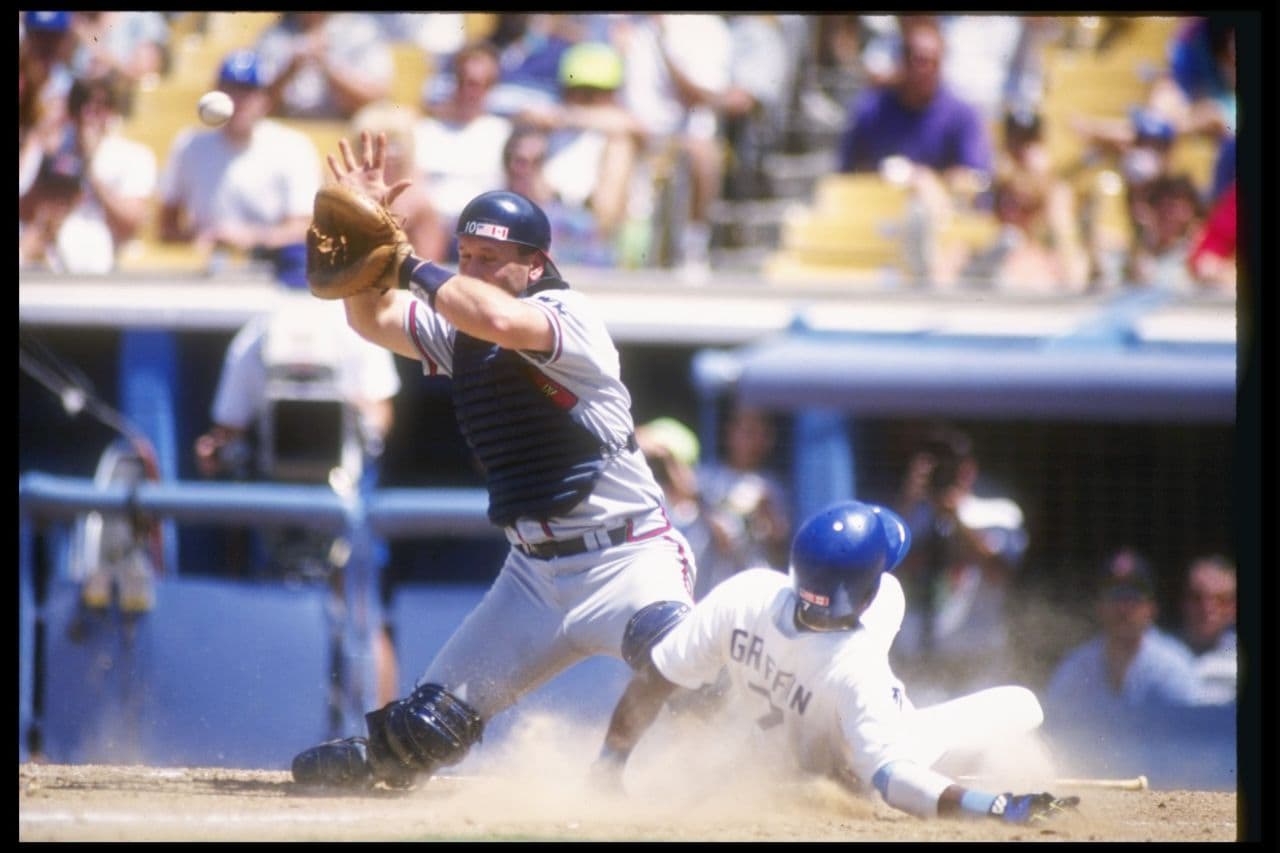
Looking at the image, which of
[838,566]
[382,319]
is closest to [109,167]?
[382,319]

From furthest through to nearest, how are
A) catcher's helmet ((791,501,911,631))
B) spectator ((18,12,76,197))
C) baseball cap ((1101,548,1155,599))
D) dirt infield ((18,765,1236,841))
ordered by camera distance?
spectator ((18,12,76,197)) < baseball cap ((1101,548,1155,599)) < catcher's helmet ((791,501,911,631)) < dirt infield ((18,765,1236,841))

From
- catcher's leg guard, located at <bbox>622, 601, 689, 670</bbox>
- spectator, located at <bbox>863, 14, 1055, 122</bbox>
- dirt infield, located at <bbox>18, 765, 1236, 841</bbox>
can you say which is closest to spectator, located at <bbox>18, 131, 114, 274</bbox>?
dirt infield, located at <bbox>18, 765, 1236, 841</bbox>

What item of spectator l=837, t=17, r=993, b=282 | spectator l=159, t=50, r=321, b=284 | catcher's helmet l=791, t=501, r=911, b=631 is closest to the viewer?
catcher's helmet l=791, t=501, r=911, b=631

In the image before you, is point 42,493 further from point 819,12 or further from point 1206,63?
point 1206,63

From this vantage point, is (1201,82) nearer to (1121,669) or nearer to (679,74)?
(679,74)

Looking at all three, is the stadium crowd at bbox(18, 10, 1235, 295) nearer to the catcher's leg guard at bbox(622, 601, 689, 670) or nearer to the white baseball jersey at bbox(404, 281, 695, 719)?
the white baseball jersey at bbox(404, 281, 695, 719)

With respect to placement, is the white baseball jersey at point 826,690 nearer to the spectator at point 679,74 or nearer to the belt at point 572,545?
the belt at point 572,545

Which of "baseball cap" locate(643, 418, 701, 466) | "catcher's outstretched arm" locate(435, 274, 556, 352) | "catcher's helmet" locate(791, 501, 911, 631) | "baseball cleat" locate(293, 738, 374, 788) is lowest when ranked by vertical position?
"baseball cleat" locate(293, 738, 374, 788)

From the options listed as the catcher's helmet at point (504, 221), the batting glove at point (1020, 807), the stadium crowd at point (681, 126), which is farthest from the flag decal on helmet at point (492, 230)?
the stadium crowd at point (681, 126)
